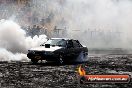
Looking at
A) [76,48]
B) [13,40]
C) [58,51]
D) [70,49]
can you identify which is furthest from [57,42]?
[13,40]

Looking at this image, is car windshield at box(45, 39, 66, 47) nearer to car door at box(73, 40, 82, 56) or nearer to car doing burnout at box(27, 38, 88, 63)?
car doing burnout at box(27, 38, 88, 63)

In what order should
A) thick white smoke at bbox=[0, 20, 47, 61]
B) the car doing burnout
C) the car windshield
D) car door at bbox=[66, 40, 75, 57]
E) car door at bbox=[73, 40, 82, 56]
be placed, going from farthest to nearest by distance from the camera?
thick white smoke at bbox=[0, 20, 47, 61] < car door at bbox=[73, 40, 82, 56] < the car windshield < car door at bbox=[66, 40, 75, 57] < the car doing burnout

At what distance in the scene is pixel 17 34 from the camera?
103ft

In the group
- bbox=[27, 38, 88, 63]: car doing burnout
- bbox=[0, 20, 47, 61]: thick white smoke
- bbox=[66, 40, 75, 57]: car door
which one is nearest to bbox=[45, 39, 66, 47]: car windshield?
bbox=[27, 38, 88, 63]: car doing burnout

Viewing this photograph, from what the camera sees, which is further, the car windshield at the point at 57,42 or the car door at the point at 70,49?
the car windshield at the point at 57,42

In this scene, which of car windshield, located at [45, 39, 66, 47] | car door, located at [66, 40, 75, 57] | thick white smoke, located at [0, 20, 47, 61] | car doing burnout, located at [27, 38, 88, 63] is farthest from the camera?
thick white smoke, located at [0, 20, 47, 61]

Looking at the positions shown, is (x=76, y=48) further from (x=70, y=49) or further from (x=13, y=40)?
(x=13, y=40)

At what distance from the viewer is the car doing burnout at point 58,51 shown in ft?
68.7

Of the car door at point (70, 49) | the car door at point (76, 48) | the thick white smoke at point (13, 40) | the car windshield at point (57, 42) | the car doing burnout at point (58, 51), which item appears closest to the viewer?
the car doing burnout at point (58, 51)

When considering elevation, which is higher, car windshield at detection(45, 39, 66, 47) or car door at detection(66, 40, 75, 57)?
car windshield at detection(45, 39, 66, 47)

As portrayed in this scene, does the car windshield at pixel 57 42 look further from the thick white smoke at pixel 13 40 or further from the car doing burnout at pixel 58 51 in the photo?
the thick white smoke at pixel 13 40

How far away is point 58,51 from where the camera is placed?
21.2m

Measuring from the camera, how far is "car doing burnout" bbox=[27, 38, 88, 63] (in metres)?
21.0

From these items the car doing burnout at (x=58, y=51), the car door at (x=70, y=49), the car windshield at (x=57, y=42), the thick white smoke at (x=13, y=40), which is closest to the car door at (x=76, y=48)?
the car doing burnout at (x=58, y=51)
